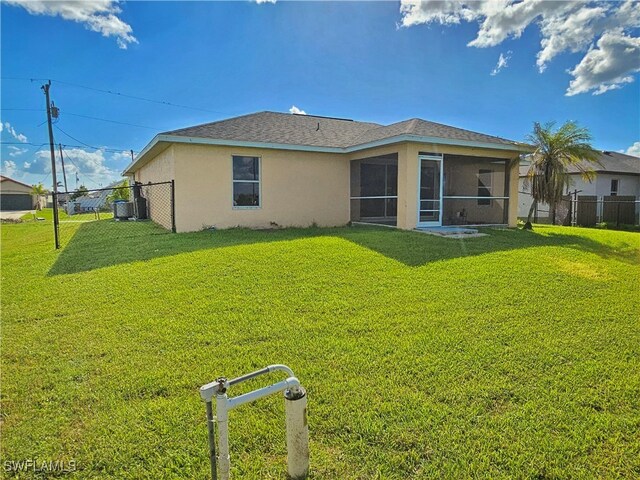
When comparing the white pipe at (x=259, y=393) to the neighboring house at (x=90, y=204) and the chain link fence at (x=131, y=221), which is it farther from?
the neighboring house at (x=90, y=204)

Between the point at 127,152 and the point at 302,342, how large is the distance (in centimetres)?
4117

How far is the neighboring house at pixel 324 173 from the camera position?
10969 millimetres

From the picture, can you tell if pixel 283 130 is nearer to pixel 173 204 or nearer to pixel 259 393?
pixel 173 204

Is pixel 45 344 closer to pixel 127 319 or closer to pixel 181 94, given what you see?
pixel 127 319

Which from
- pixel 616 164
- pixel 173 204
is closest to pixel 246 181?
pixel 173 204

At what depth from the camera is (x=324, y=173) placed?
13102 millimetres

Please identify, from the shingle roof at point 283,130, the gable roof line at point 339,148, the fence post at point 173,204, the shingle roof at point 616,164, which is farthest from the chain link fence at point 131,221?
the shingle roof at point 616,164

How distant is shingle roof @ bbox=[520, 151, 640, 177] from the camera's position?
2231cm

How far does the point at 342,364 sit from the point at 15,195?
64064 millimetres

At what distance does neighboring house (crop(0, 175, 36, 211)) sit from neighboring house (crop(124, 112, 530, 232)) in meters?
48.8

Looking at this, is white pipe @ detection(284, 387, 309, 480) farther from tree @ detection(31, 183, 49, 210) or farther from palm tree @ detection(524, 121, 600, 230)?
tree @ detection(31, 183, 49, 210)

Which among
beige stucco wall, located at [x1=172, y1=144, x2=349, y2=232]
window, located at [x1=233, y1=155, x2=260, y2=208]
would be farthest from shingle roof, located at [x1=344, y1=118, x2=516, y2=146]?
window, located at [x1=233, y1=155, x2=260, y2=208]

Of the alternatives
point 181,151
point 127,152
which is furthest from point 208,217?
point 127,152

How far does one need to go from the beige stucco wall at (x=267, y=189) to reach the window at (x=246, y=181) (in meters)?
0.16
